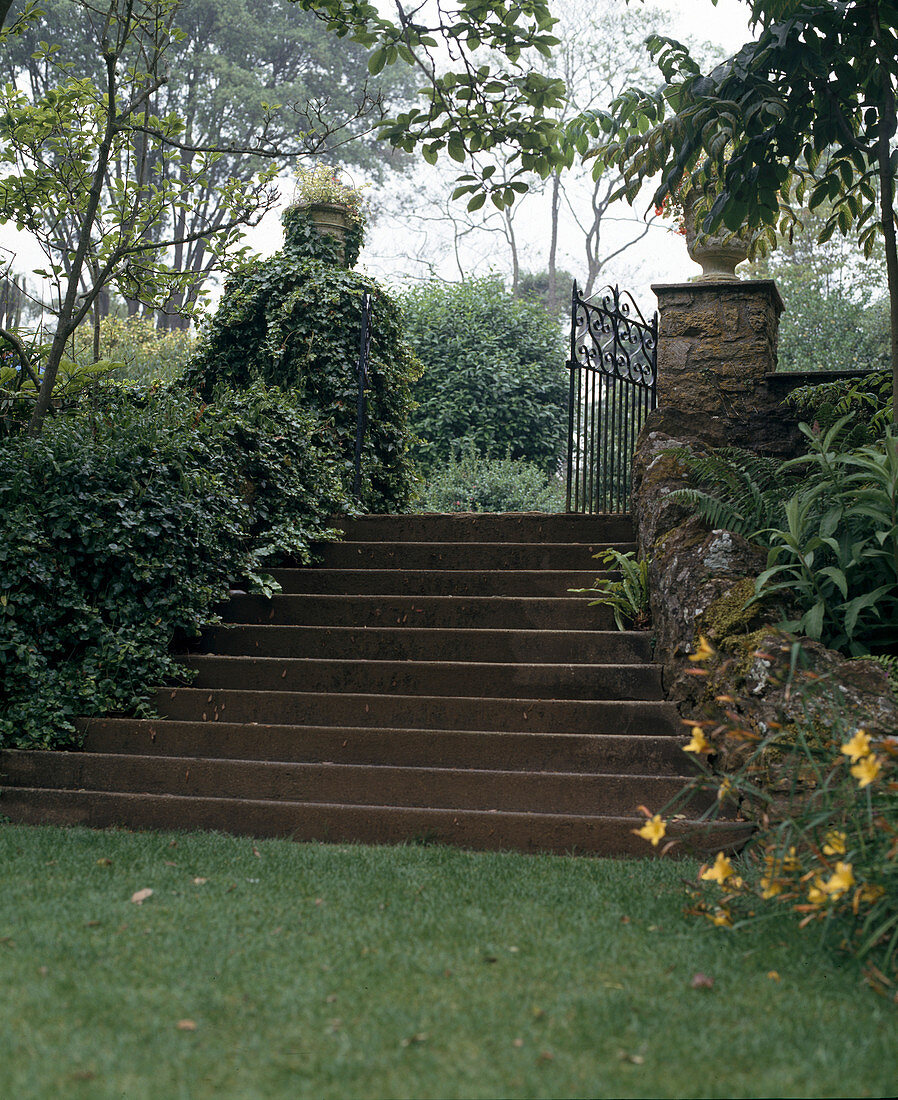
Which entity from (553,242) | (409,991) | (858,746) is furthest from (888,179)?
(553,242)

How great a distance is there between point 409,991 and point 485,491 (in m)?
10.2

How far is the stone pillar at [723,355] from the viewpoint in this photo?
6.70m

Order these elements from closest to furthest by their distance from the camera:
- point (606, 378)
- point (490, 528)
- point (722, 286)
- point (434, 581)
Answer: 1. point (434, 581)
2. point (490, 528)
3. point (722, 286)
4. point (606, 378)

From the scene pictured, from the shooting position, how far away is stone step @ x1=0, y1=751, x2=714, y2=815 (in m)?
3.88

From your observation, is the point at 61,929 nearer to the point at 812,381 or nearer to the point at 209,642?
the point at 209,642

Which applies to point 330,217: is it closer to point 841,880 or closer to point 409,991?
point 409,991

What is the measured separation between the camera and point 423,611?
563cm

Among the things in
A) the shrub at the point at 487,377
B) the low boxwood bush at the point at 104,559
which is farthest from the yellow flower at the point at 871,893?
the shrub at the point at 487,377

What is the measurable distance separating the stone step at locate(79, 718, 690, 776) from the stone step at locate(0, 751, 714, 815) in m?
0.12

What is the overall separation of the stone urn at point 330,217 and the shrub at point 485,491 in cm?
371

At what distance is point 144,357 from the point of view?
56.2ft

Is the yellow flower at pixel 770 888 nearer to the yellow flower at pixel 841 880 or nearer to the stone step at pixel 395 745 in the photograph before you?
the yellow flower at pixel 841 880

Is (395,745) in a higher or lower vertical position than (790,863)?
Result: lower

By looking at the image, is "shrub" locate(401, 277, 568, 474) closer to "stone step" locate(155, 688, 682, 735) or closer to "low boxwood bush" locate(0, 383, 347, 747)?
"low boxwood bush" locate(0, 383, 347, 747)
